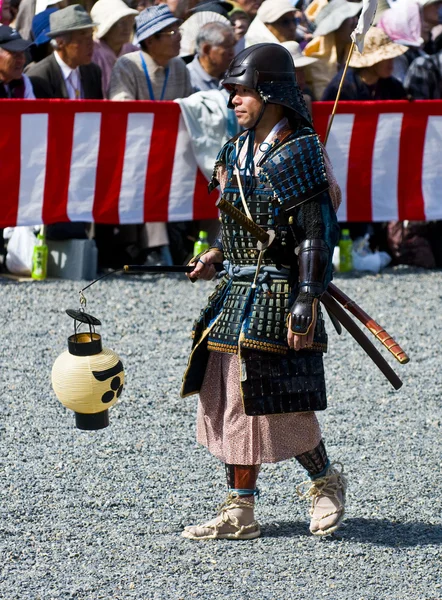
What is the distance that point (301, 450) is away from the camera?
3.72m

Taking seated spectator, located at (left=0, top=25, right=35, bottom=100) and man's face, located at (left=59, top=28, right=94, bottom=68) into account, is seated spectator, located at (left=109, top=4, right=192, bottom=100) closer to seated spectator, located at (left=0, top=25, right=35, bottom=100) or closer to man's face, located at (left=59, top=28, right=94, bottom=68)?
man's face, located at (left=59, top=28, right=94, bottom=68)

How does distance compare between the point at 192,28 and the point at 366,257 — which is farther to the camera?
the point at 192,28

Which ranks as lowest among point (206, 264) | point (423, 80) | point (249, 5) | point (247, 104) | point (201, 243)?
point (201, 243)

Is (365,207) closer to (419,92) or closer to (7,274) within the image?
(419,92)

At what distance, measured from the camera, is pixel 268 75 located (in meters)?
3.52

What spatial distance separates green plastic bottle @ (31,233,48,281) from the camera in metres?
7.19

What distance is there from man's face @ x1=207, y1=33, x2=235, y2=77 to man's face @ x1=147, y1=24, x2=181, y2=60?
31cm

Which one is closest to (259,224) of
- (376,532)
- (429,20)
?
(376,532)

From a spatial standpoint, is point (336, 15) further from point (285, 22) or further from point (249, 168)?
point (249, 168)

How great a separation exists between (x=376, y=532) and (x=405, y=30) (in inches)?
231

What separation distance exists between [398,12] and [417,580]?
6409mm

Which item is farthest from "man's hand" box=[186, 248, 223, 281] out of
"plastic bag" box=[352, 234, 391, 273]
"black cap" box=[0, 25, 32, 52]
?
"plastic bag" box=[352, 234, 391, 273]

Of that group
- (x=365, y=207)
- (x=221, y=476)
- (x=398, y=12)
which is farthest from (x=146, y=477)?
(x=398, y=12)

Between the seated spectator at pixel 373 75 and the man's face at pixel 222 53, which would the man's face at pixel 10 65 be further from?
the seated spectator at pixel 373 75
